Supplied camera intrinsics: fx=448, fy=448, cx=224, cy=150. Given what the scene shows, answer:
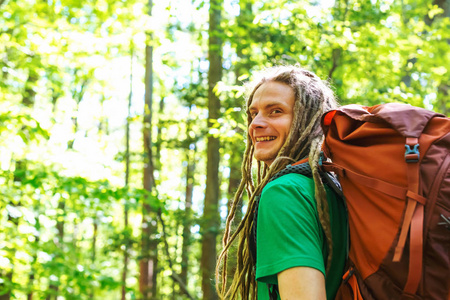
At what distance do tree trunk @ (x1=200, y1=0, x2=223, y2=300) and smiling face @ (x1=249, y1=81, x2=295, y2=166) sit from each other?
5.29 m

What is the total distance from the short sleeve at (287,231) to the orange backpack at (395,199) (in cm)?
12

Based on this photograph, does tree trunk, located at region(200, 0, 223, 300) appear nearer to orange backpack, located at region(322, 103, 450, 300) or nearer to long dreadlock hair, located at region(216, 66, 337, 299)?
long dreadlock hair, located at region(216, 66, 337, 299)

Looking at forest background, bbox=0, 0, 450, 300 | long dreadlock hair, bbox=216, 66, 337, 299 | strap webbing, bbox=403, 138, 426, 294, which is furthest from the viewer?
forest background, bbox=0, 0, 450, 300

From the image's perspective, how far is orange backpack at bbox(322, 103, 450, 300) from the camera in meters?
1.21

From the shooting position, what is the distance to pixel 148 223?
28.9ft

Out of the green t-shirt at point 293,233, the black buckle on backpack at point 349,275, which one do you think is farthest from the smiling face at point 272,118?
the black buckle on backpack at point 349,275

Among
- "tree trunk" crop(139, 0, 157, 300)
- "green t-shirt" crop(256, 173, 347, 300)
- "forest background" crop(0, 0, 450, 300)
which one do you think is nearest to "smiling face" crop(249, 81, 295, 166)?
"green t-shirt" crop(256, 173, 347, 300)

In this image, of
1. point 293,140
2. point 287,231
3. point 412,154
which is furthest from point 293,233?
point 293,140

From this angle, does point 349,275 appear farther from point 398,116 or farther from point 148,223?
point 148,223

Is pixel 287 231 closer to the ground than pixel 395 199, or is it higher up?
closer to the ground

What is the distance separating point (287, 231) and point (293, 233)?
0.8 inches

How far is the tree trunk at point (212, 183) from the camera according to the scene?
286 inches

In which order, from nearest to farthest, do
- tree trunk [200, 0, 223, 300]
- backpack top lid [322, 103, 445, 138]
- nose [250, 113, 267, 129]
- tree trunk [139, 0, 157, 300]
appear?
backpack top lid [322, 103, 445, 138] < nose [250, 113, 267, 129] < tree trunk [200, 0, 223, 300] < tree trunk [139, 0, 157, 300]

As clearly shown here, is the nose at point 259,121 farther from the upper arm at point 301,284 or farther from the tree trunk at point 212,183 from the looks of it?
the tree trunk at point 212,183
